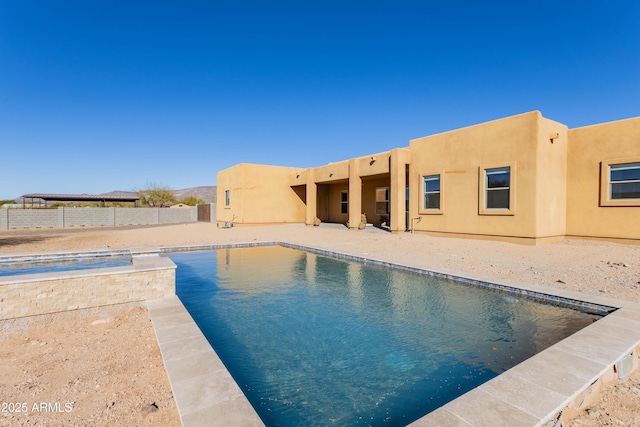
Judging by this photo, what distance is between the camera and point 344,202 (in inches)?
894

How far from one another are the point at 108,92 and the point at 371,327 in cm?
2226

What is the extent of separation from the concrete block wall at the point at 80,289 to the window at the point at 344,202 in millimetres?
17567

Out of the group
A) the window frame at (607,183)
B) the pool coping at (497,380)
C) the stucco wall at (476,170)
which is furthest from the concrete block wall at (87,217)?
the window frame at (607,183)

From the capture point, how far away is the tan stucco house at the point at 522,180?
10.8 metres

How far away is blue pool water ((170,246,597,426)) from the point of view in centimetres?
298

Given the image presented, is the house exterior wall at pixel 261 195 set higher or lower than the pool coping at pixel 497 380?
higher

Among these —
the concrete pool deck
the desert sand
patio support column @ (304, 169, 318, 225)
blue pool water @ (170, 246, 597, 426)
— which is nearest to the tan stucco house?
the desert sand

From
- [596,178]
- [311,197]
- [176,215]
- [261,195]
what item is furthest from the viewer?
[176,215]

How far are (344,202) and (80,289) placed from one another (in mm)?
18652

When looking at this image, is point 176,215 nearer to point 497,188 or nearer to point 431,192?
point 431,192

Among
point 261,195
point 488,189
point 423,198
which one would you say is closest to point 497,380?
point 488,189

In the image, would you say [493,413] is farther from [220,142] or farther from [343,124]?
[220,142]

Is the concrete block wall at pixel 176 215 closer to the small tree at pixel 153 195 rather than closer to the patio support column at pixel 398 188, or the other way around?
the small tree at pixel 153 195

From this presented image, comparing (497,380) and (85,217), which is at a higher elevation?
(85,217)
